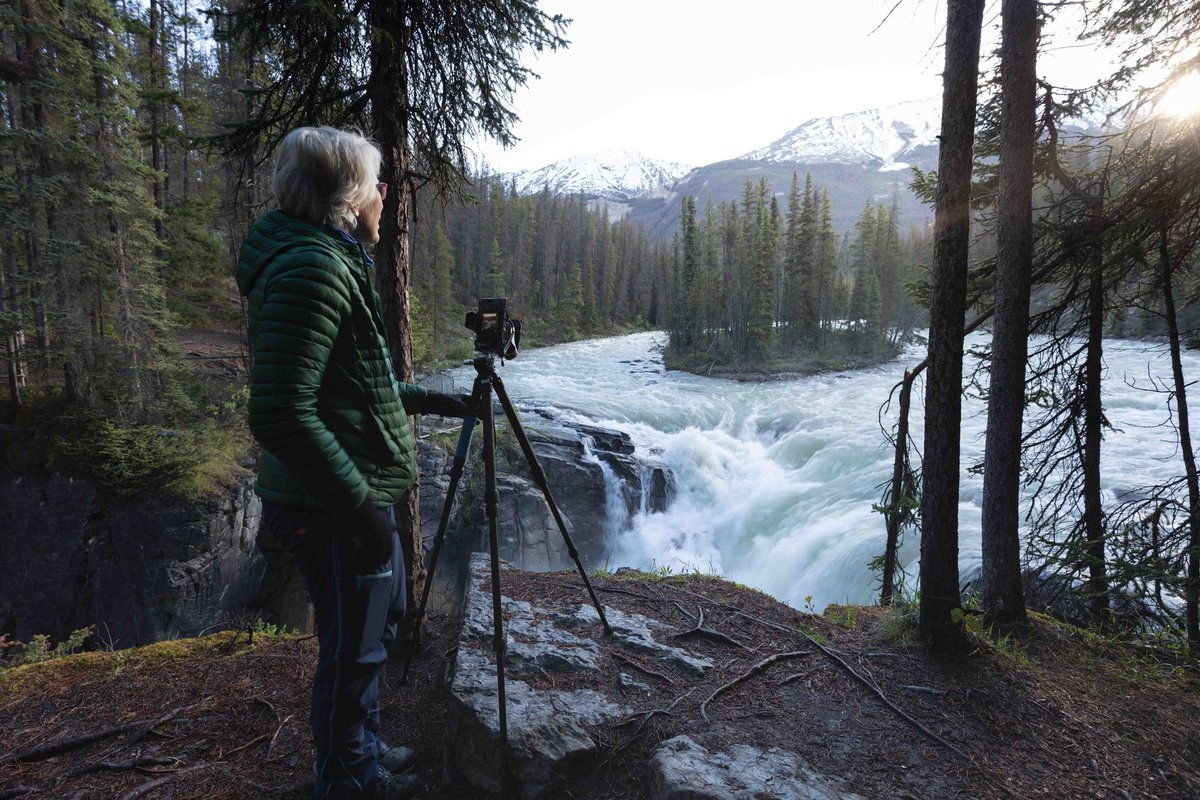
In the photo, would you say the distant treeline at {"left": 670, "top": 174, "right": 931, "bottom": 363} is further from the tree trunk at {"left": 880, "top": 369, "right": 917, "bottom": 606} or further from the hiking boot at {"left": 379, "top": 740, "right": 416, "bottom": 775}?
the hiking boot at {"left": 379, "top": 740, "right": 416, "bottom": 775}

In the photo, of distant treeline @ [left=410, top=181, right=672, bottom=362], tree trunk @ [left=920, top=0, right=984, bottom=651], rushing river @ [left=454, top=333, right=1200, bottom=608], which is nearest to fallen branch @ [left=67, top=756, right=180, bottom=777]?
tree trunk @ [left=920, top=0, right=984, bottom=651]

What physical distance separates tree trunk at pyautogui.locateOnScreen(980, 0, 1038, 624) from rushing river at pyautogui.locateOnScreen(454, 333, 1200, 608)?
84.9 inches

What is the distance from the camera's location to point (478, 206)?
24.7ft

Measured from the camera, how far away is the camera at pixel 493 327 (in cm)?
267

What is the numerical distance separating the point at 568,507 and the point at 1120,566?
37.1 feet

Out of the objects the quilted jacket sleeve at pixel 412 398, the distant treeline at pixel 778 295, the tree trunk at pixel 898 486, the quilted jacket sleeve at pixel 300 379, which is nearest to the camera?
the quilted jacket sleeve at pixel 300 379

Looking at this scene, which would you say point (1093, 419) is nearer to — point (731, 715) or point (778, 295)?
point (731, 715)

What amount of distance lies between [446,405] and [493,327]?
1.43 ft

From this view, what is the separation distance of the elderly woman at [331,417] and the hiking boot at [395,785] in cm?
18

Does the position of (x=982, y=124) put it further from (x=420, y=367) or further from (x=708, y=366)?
(x=708, y=366)

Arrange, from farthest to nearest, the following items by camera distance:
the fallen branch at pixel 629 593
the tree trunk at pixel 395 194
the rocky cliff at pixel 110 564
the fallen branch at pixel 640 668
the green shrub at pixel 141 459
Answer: the green shrub at pixel 141 459
the rocky cliff at pixel 110 564
the fallen branch at pixel 629 593
the tree trunk at pixel 395 194
the fallen branch at pixel 640 668

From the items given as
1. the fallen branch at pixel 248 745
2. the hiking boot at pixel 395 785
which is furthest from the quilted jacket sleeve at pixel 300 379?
the fallen branch at pixel 248 745

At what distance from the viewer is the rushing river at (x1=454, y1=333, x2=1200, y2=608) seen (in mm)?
10867

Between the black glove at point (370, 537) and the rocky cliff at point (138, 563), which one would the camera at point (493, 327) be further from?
the rocky cliff at point (138, 563)
